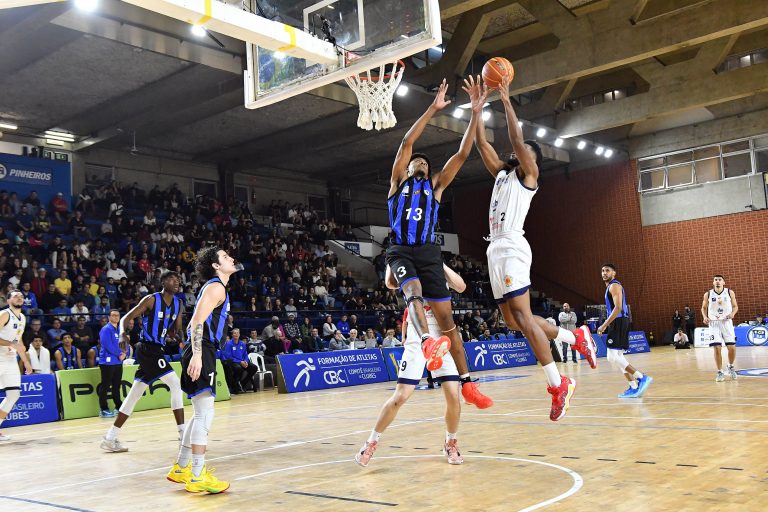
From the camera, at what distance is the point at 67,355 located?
47.1ft

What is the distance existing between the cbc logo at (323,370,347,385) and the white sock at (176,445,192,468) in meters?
10.9

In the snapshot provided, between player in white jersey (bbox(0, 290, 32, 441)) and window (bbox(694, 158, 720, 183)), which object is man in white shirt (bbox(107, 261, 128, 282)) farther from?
window (bbox(694, 158, 720, 183))

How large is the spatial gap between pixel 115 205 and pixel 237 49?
7741 mm

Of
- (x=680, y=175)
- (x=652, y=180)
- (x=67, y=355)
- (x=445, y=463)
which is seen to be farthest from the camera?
(x=652, y=180)

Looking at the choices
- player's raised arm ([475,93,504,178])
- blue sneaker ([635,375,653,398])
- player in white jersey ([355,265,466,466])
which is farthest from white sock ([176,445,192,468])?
blue sneaker ([635,375,653,398])

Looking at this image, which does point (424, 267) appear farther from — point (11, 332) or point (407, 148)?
point (11, 332)

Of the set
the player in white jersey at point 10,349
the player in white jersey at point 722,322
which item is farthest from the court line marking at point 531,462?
the player in white jersey at point 722,322

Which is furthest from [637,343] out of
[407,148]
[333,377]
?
[407,148]

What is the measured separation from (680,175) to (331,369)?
1927cm

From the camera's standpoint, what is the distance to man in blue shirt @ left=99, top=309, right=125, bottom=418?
12.0 meters

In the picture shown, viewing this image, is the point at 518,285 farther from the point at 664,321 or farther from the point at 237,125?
the point at 664,321

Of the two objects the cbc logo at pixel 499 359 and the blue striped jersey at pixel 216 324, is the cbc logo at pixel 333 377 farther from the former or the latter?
the blue striped jersey at pixel 216 324

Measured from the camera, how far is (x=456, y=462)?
5.60 metres

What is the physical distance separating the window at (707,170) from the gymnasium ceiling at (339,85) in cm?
176
